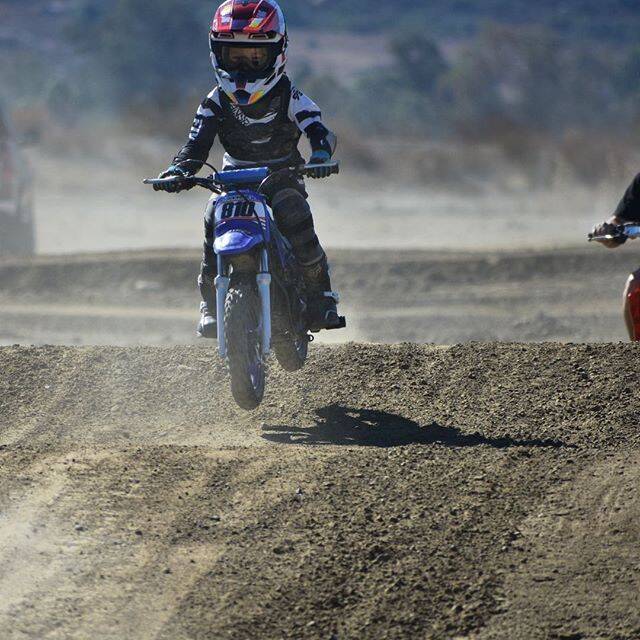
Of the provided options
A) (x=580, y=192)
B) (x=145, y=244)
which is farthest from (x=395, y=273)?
(x=580, y=192)

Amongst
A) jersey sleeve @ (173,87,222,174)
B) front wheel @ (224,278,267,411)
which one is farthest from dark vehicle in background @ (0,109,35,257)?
front wheel @ (224,278,267,411)

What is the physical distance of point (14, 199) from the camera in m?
18.9

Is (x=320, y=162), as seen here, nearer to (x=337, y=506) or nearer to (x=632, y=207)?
(x=632, y=207)

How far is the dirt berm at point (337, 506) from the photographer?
5180mm

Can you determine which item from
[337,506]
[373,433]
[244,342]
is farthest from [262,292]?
[337,506]

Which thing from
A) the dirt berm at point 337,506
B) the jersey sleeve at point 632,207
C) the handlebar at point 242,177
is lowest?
the dirt berm at point 337,506

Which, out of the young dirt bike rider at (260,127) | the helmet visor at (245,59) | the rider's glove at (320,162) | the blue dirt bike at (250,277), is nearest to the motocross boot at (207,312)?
the young dirt bike rider at (260,127)

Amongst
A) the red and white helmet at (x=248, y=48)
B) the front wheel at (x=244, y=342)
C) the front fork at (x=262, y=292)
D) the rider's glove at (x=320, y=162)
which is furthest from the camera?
the red and white helmet at (x=248, y=48)

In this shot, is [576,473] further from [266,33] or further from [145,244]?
[145,244]

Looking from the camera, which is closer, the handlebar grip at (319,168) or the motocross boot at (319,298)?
the handlebar grip at (319,168)

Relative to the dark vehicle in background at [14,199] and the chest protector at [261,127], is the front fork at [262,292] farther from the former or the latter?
the dark vehicle in background at [14,199]

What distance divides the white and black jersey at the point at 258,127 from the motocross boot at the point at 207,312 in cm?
70

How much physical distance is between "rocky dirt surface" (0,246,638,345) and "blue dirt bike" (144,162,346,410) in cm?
689

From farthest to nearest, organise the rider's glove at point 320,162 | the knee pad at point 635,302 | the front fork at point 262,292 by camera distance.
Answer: the knee pad at point 635,302 → the rider's glove at point 320,162 → the front fork at point 262,292
